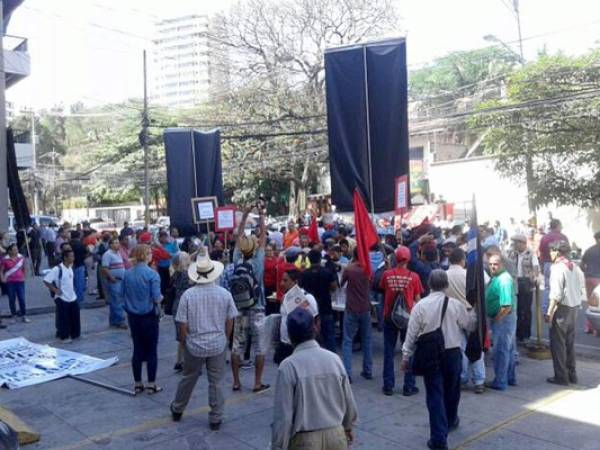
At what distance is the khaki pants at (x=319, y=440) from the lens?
3.43m

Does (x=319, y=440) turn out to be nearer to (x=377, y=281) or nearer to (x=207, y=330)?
(x=207, y=330)

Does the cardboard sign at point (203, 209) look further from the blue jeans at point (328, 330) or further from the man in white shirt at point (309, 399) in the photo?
the man in white shirt at point (309, 399)

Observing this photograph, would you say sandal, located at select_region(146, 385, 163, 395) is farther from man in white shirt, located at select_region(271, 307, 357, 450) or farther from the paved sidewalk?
man in white shirt, located at select_region(271, 307, 357, 450)

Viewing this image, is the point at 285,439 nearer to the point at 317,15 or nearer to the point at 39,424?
the point at 39,424

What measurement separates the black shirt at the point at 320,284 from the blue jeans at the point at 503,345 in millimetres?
1966

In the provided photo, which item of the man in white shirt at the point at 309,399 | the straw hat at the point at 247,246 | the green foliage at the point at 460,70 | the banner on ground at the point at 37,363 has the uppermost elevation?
the green foliage at the point at 460,70

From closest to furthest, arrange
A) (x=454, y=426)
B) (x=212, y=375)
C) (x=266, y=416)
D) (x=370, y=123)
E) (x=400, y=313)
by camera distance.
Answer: (x=454, y=426) → (x=212, y=375) → (x=266, y=416) → (x=400, y=313) → (x=370, y=123)

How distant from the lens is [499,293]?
6.64 m

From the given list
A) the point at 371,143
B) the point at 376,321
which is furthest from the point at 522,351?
the point at 371,143

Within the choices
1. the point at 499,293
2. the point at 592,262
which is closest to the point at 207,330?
the point at 499,293

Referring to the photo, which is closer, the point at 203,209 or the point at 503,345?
the point at 503,345

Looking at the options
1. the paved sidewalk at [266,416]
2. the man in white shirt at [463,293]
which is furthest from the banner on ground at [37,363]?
the man in white shirt at [463,293]

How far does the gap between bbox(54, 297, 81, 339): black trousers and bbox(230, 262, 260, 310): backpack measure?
4429mm

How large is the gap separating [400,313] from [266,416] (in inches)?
74.1
